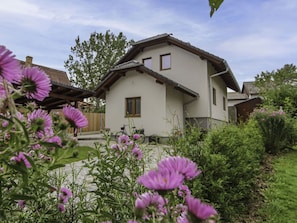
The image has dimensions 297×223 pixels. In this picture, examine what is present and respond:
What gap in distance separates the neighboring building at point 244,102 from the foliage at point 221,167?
50.2 ft

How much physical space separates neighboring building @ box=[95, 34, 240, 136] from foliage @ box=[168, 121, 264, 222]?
773 centimetres

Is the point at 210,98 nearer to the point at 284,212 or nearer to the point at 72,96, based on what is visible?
the point at 72,96

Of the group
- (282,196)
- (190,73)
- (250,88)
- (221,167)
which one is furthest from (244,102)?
(221,167)

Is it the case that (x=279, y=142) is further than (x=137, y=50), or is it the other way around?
(x=137, y=50)

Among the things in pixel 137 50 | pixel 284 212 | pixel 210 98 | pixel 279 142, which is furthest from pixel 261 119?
pixel 137 50

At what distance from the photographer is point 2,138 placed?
72 cm

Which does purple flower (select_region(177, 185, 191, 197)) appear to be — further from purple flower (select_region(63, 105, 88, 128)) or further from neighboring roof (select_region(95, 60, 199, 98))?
Answer: neighboring roof (select_region(95, 60, 199, 98))

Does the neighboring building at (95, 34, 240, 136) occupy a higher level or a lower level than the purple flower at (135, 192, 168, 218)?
higher

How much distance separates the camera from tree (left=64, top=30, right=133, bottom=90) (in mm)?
26984

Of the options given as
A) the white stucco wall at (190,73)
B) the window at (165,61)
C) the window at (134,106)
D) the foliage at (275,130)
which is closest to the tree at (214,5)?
the foliage at (275,130)

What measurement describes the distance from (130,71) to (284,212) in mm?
10088

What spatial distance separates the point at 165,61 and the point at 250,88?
20817 mm

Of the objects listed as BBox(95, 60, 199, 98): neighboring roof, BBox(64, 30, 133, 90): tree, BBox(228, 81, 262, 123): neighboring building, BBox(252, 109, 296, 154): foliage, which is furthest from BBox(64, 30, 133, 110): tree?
BBox(252, 109, 296, 154): foliage

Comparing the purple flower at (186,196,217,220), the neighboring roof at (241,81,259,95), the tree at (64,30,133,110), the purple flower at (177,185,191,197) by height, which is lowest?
the purple flower at (177,185,191,197)
